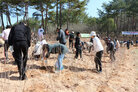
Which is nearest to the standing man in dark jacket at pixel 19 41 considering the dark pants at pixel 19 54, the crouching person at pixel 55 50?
the dark pants at pixel 19 54

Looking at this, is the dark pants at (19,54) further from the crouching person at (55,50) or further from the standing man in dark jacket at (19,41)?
the crouching person at (55,50)

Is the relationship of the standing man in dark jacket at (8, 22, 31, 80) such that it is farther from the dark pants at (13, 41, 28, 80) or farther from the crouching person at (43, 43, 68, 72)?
the crouching person at (43, 43, 68, 72)

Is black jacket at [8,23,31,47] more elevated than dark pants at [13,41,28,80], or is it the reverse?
black jacket at [8,23,31,47]

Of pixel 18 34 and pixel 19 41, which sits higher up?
pixel 18 34

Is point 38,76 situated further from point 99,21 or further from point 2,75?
point 99,21

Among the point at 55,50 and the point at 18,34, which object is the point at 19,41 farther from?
the point at 55,50

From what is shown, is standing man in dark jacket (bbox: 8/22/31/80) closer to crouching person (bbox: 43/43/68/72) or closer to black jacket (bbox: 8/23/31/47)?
black jacket (bbox: 8/23/31/47)

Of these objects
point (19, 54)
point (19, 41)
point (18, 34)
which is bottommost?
point (19, 54)

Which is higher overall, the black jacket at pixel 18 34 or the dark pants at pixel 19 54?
the black jacket at pixel 18 34

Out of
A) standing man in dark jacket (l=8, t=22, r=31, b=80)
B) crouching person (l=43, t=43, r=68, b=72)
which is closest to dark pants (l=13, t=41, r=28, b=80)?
standing man in dark jacket (l=8, t=22, r=31, b=80)

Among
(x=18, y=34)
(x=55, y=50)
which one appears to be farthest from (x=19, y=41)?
(x=55, y=50)

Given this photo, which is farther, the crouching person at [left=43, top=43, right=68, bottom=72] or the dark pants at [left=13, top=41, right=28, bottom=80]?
the crouching person at [left=43, top=43, right=68, bottom=72]

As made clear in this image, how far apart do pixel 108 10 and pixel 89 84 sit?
20.1m

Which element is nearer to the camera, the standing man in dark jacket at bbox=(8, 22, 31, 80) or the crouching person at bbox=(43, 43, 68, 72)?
the standing man in dark jacket at bbox=(8, 22, 31, 80)
